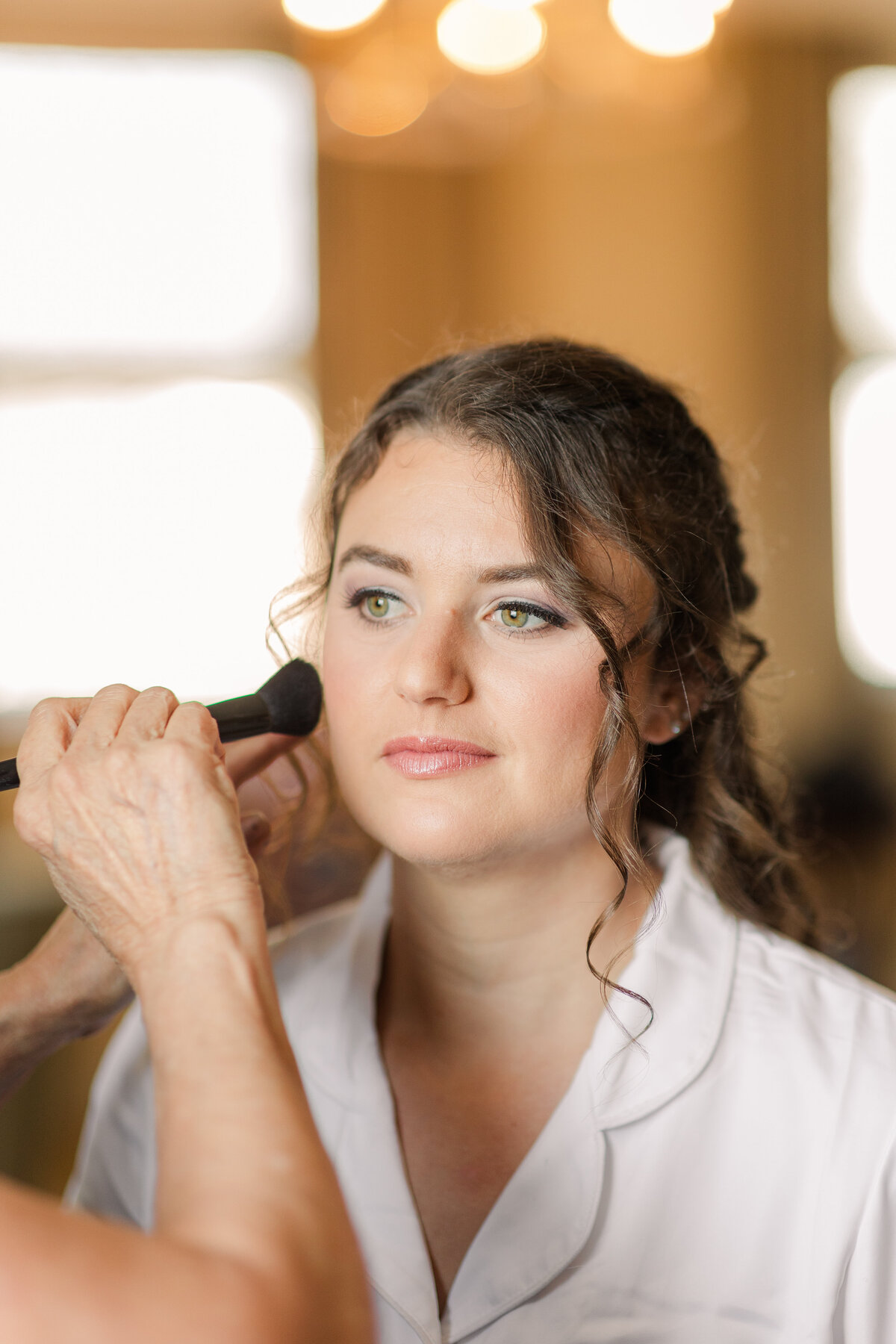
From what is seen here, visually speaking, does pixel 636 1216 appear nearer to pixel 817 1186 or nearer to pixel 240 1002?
pixel 817 1186

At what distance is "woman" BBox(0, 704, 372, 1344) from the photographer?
52 cm

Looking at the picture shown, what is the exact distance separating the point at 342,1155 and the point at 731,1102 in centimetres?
38

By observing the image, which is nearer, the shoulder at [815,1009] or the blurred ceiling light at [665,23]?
the shoulder at [815,1009]

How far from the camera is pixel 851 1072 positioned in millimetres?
990

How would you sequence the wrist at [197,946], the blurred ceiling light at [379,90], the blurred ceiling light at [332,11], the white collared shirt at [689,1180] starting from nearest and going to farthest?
the wrist at [197,946], the white collared shirt at [689,1180], the blurred ceiling light at [332,11], the blurred ceiling light at [379,90]

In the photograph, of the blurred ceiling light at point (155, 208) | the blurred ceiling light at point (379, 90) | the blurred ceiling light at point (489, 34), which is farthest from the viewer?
the blurred ceiling light at point (155, 208)

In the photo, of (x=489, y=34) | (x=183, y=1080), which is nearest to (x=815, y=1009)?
(x=183, y=1080)

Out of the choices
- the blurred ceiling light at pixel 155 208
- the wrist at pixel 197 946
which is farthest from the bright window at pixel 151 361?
the wrist at pixel 197 946

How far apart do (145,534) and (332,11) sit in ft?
7.17

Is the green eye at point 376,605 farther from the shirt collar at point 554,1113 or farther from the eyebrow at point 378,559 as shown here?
the shirt collar at point 554,1113

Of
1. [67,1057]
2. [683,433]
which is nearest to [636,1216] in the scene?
[683,433]

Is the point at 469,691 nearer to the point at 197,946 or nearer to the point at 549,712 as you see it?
the point at 549,712

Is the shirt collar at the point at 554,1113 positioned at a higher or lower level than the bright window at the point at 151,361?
lower

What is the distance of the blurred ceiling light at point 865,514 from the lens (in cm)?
422
